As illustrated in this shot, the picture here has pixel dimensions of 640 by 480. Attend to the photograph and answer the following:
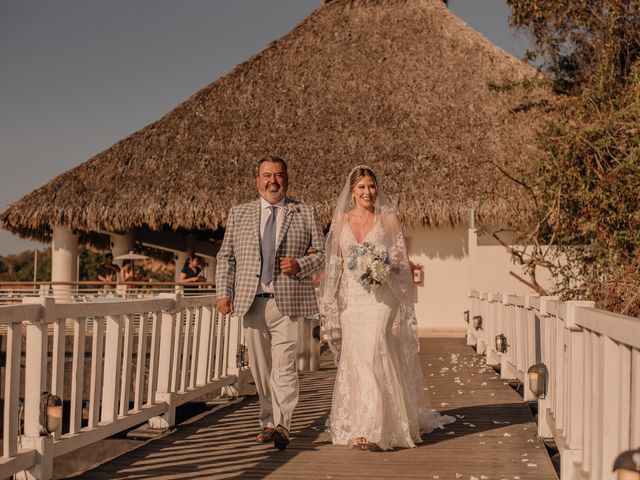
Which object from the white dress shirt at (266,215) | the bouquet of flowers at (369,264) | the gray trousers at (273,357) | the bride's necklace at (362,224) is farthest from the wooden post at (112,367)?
the bride's necklace at (362,224)

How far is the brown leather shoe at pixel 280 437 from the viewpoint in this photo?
16.9ft

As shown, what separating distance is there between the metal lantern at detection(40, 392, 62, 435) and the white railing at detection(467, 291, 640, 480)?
8.07 feet

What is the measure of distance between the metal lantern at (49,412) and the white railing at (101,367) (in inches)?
1.4

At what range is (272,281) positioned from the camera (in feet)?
17.6

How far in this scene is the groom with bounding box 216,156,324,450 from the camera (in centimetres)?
532

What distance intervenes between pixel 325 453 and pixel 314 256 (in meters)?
1.23

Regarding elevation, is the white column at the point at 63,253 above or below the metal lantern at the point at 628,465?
above

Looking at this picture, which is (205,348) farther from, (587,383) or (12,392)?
(587,383)

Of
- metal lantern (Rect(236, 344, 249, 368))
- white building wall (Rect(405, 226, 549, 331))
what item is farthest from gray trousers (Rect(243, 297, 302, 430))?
white building wall (Rect(405, 226, 549, 331))

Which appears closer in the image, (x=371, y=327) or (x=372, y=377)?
(x=372, y=377)

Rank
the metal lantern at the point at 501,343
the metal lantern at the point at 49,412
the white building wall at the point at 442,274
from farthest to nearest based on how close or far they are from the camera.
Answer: the white building wall at the point at 442,274, the metal lantern at the point at 501,343, the metal lantern at the point at 49,412

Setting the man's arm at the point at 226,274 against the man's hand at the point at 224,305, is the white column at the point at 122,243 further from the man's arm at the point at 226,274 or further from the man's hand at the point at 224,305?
the man's hand at the point at 224,305

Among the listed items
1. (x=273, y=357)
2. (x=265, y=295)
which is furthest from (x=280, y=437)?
(x=265, y=295)

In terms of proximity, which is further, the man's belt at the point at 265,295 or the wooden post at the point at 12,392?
the man's belt at the point at 265,295
